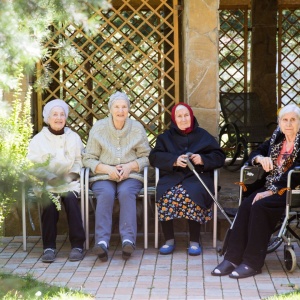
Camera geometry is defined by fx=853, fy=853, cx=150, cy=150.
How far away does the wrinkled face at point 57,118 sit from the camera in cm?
621

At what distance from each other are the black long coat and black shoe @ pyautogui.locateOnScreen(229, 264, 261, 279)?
0.72m

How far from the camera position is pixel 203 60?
6.80m

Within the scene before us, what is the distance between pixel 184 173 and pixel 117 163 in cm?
51

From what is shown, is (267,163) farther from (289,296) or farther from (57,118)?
(57,118)

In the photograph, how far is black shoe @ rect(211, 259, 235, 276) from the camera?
5.45 m

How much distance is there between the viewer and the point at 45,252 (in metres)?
5.93

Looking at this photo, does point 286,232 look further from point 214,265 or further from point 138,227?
point 138,227

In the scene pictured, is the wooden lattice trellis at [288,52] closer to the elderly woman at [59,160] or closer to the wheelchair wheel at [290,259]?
the elderly woman at [59,160]

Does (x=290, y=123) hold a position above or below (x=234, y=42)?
below

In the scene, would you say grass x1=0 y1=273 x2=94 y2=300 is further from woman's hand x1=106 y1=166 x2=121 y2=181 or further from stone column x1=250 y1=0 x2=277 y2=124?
stone column x1=250 y1=0 x2=277 y2=124

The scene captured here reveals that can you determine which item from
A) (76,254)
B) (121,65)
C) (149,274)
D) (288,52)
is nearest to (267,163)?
(149,274)

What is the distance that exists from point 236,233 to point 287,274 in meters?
0.42

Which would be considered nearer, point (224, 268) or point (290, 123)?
point (224, 268)

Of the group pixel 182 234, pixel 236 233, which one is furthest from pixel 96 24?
pixel 182 234
